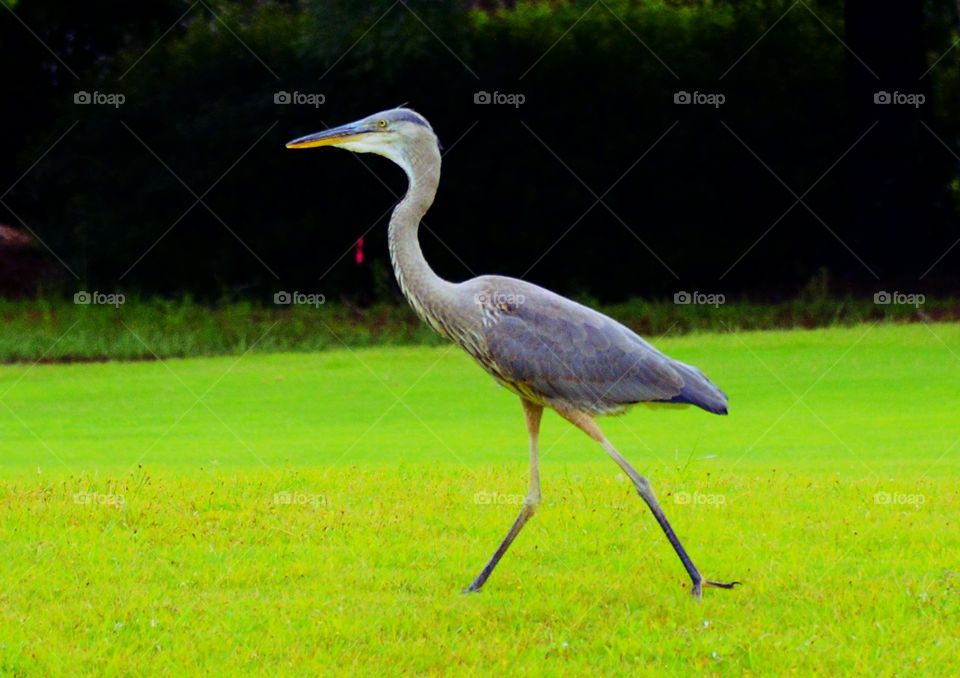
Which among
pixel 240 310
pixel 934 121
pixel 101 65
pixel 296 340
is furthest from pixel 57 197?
pixel 934 121

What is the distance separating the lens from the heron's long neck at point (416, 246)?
6.94 meters

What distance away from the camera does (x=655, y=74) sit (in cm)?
1991

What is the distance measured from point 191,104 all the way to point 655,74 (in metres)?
6.29

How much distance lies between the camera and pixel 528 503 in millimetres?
7195

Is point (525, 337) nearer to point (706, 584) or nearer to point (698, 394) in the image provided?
point (698, 394)

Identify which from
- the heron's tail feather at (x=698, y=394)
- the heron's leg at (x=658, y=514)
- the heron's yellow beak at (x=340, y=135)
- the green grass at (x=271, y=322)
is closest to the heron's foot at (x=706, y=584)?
the heron's leg at (x=658, y=514)

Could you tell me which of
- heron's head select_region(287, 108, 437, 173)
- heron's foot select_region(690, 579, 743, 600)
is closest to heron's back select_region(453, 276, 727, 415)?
heron's head select_region(287, 108, 437, 173)

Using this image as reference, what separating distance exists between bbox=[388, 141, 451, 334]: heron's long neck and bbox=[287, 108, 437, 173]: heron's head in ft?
0.12

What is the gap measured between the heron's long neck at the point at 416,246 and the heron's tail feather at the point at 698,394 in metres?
1.20

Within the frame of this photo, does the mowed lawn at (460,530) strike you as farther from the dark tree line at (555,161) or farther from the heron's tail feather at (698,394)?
the dark tree line at (555,161)

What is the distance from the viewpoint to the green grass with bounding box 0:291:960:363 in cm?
1647

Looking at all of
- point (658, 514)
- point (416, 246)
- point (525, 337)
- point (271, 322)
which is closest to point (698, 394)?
point (658, 514)

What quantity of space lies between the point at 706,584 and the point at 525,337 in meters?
1.47

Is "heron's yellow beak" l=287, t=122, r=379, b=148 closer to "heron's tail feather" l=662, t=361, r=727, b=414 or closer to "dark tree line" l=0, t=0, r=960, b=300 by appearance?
"heron's tail feather" l=662, t=361, r=727, b=414
